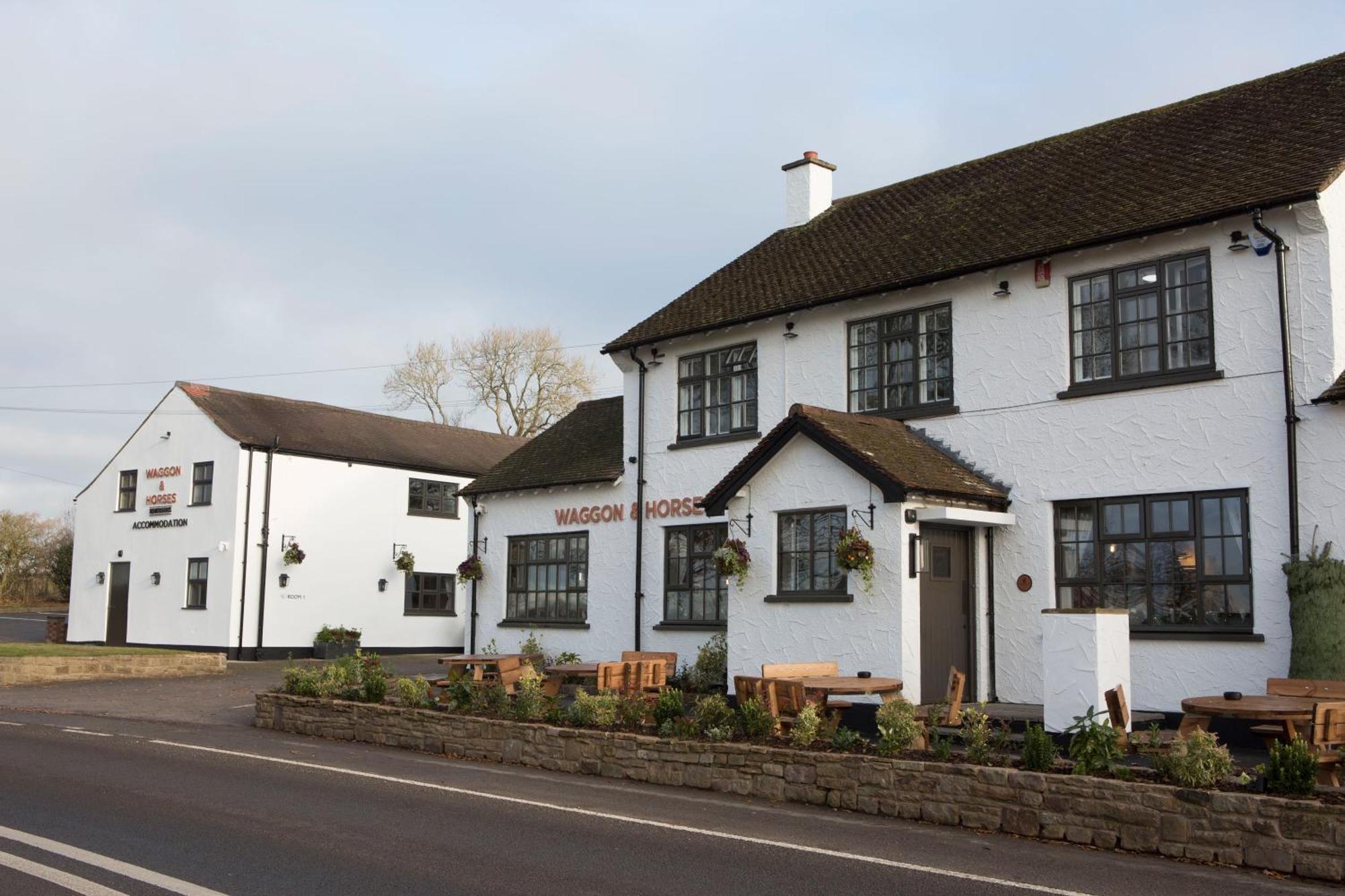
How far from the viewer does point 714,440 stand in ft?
64.8

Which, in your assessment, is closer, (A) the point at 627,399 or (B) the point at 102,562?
(A) the point at 627,399

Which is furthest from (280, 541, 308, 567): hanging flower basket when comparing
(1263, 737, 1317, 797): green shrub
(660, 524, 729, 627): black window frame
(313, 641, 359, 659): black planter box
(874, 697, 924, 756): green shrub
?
(1263, 737, 1317, 797): green shrub

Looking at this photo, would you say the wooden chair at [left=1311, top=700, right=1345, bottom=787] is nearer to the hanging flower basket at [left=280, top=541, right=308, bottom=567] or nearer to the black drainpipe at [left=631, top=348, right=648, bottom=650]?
the black drainpipe at [left=631, top=348, right=648, bottom=650]

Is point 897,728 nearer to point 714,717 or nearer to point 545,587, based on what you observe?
point 714,717

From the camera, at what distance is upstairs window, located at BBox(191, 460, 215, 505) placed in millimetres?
32500

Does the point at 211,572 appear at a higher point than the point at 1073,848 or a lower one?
higher

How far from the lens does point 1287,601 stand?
1320 centimetres

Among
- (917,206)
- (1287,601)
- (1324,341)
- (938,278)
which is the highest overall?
(917,206)

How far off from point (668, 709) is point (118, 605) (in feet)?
88.1

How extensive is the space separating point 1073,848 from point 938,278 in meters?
9.26

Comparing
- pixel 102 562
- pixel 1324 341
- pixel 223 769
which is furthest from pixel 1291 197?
pixel 102 562

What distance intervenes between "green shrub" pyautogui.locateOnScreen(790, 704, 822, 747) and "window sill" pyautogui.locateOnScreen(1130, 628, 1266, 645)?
4953 millimetres

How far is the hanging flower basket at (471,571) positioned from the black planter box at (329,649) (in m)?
10.0

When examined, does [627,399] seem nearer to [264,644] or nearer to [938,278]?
[938,278]
